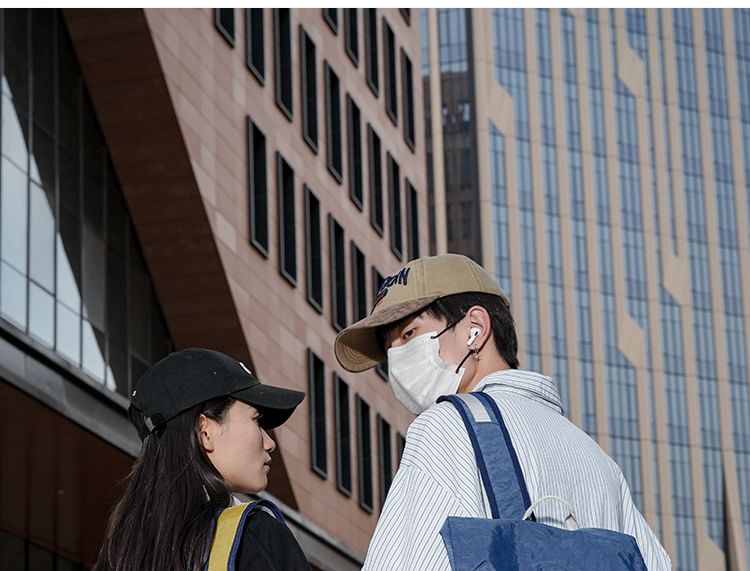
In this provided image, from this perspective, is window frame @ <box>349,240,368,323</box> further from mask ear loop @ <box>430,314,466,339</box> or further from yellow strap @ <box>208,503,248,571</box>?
yellow strap @ <box>208,503,248,571</box>

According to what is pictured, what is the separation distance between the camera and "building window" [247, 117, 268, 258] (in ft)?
114

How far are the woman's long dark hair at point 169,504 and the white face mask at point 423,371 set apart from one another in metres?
0.55

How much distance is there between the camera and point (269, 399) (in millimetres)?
5645

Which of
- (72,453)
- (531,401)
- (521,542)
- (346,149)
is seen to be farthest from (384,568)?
(346,149)

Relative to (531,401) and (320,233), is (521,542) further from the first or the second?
(320,233)

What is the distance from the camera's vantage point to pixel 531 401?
5.50m

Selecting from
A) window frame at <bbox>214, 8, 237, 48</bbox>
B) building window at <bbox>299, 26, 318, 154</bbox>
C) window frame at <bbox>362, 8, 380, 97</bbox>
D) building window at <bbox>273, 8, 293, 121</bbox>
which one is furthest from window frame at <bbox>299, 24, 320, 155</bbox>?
window frame at <bbox>362, 8, 380, 97</bbox>

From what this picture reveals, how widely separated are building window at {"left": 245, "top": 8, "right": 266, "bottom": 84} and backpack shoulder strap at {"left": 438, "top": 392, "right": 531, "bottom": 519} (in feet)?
102

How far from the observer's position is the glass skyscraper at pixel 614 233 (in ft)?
348

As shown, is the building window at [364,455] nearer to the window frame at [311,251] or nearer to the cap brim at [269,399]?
the window frame at [311,251]

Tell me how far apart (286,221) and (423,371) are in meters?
31.6

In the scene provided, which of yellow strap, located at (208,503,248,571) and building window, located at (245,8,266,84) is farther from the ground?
building window, located at (245,8,266,84)

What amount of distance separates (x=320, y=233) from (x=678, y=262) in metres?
75.2

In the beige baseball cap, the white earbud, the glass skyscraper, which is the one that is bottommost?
the glass skyscraper
